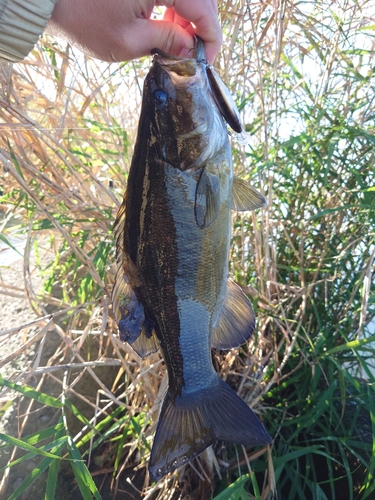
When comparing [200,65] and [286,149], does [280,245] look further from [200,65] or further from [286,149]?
[200,65]

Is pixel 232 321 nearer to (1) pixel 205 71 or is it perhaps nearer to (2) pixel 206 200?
(2) pixel 206 200

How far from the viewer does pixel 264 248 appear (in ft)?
7.48

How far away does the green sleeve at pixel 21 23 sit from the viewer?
134cm

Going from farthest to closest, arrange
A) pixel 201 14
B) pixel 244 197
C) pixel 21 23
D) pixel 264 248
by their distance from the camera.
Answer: pixel 264 248
pixel 244 197
pixel 21 23
pixel 201 14

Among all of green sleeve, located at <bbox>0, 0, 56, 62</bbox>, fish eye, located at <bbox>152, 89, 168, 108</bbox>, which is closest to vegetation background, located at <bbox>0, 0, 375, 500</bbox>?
green sleeve, located at <bbox>0, 0, 56, 62</bbox>

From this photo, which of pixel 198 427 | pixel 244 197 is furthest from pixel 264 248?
pixel 198 427

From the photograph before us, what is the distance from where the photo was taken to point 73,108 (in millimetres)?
2268

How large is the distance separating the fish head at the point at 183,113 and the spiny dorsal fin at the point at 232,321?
0.49m

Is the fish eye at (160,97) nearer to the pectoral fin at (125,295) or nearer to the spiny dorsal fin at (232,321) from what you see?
the pectoral fin at (125,295)

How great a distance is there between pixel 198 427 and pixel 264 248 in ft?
3.77

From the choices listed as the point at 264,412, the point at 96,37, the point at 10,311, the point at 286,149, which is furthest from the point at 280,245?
the point at 10,311

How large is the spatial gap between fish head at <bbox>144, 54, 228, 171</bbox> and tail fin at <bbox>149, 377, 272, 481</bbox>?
765 mm

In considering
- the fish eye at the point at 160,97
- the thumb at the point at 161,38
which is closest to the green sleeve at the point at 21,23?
the thumb at the point at 161,38

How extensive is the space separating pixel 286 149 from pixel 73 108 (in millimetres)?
1178
